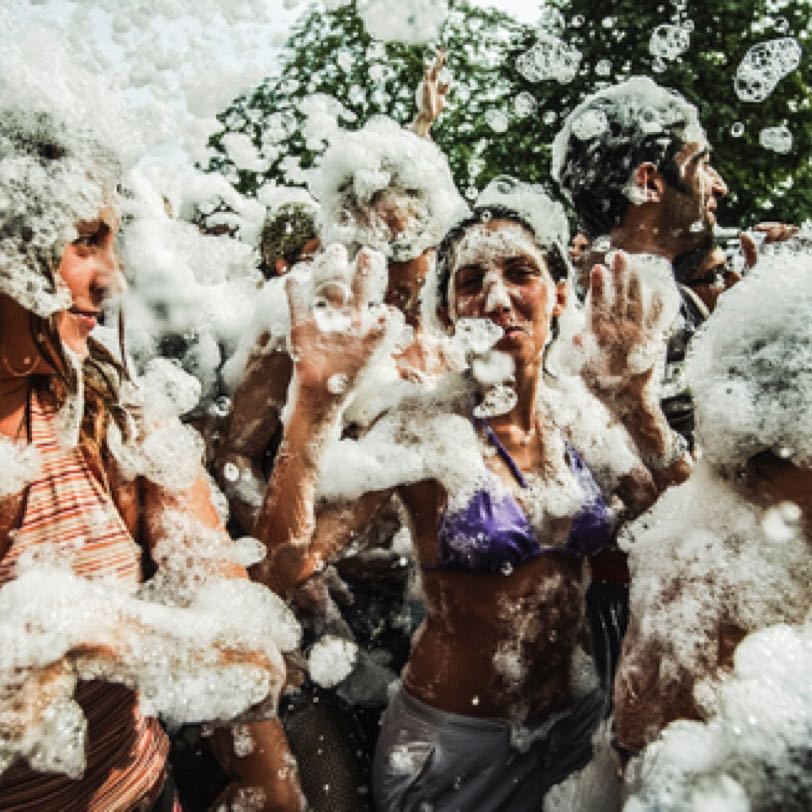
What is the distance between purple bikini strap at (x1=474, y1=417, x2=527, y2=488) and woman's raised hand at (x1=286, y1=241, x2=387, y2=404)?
0.70 meters

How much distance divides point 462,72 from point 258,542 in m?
13.5

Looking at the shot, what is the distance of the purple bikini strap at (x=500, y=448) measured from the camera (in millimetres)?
2238

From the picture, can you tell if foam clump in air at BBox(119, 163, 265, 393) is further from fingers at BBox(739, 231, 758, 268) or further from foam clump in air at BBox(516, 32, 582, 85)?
foam clump in air at BBox(516, 32, 582, 85)

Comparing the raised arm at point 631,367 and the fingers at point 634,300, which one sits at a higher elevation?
the fingers at point 634,300

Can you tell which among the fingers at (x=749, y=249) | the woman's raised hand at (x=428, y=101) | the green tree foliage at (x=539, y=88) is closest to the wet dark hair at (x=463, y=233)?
the fingers at (x=749, y=249)

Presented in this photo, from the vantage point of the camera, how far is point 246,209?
17.6 feet

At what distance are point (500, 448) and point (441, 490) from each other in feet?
0.81

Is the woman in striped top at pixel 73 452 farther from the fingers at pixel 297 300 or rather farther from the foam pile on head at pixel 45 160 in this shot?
the fingers at pixel 297 300

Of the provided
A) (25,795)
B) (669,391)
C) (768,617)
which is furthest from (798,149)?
(25,795)

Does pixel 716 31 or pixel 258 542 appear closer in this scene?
pixel 258 542

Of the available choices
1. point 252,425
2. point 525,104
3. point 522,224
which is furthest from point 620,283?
point 525,104

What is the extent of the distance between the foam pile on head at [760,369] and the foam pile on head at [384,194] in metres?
1.76

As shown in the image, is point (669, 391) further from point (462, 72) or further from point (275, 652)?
point (462, 72)

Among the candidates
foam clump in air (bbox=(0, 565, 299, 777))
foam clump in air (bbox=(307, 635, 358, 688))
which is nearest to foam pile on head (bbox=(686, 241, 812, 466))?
foam clump in air (bbox=(0, 565, 299, 777))
